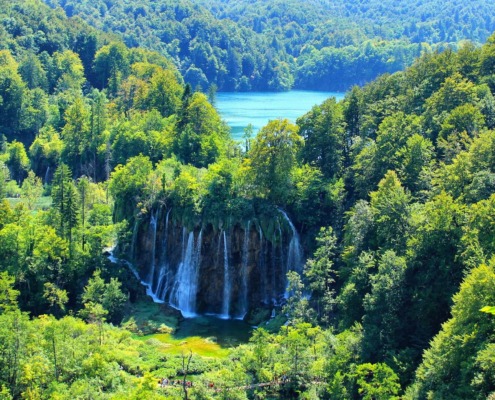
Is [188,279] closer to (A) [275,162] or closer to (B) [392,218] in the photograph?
(A) [275,162]

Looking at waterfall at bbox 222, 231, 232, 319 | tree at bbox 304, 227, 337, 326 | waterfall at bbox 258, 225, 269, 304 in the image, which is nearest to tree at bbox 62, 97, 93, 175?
waterfall at bbox 222, 231, 232, 319

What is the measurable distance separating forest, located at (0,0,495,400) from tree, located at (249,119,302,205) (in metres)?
0.13

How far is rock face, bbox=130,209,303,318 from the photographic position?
4744cm

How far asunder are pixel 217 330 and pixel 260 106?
88045 millimetres

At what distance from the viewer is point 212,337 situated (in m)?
42.1

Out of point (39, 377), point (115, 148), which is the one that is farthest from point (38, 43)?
point (39, 377)

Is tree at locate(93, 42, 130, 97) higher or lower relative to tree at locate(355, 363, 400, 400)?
higher

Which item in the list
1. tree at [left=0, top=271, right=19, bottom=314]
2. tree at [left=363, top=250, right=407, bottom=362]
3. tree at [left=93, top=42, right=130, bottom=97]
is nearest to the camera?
tree at [left=363, top=250, right=407, bottom=362]

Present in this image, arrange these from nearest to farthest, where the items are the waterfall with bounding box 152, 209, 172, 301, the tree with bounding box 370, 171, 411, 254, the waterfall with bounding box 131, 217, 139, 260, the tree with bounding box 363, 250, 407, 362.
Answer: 1. the tree with bounding box 363, 250, 407, 362
2. the tree with bounding box 370, 171, 411, 254
3. the waterfall with bounding box 152, 209, 172, 301
4. the waterfall with bounding box 131, 217, 139, 260

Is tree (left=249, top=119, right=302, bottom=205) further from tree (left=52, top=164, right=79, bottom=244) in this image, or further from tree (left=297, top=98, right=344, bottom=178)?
tree (left=52, top=164, right=79, bottom=244)

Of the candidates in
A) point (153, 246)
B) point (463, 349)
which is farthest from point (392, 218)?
point (153, 246)

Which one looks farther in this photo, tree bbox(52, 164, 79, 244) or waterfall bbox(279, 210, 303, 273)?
waterfall bbox(279, 210, 303, 273)

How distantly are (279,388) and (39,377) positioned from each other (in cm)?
1256

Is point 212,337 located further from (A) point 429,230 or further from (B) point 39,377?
(A) point 429,230
